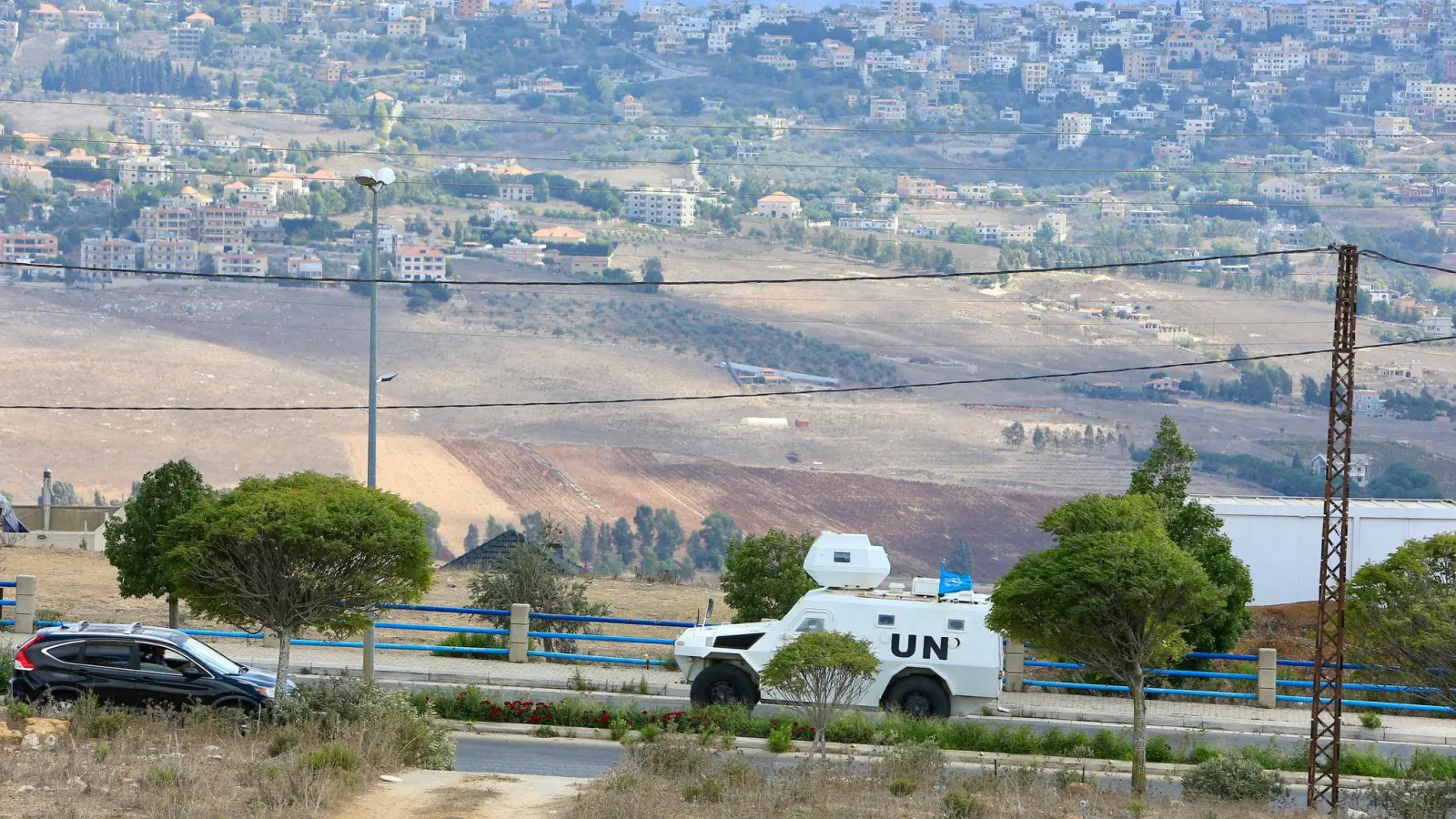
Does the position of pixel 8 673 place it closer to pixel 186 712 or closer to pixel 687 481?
pixel 186 712

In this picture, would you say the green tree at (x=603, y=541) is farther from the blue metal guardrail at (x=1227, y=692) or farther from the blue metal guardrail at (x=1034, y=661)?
the blue metal guardrail at (x=1227, y=692)

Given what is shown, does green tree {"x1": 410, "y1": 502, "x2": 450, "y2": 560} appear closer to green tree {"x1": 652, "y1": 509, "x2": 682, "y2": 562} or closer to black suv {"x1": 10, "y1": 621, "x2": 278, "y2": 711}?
green tree {"x1": 652, "y1": 509, "x2": 682, "y2": 562}

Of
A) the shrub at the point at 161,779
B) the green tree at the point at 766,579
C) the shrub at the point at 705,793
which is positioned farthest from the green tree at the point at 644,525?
the shrub at the point at 161,779

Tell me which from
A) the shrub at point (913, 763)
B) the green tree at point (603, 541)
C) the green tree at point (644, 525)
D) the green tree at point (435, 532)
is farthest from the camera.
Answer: the green tree at point (644, 525)

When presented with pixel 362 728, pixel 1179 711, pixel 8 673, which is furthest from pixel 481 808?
pixel 1179 711

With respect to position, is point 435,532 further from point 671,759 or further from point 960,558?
point 671,759
